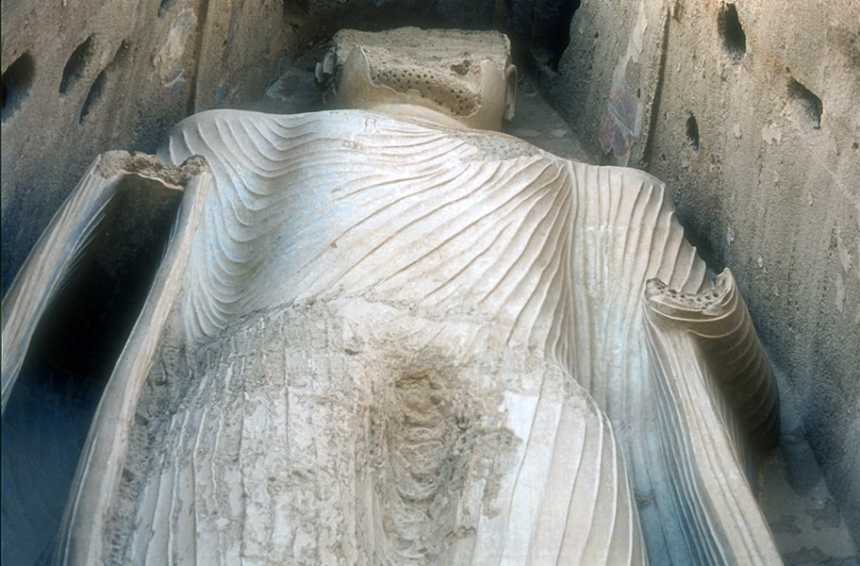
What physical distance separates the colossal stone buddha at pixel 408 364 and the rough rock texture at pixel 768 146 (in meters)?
0.19

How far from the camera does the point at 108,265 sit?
4.30 m

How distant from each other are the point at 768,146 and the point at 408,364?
122cm

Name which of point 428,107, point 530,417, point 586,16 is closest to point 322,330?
point 530,417

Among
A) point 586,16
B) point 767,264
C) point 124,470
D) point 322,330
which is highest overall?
point 586,16

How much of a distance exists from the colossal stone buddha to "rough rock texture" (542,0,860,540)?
191 mm

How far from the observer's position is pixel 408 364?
4.11 metres

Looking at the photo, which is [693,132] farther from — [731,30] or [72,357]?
[72,357]

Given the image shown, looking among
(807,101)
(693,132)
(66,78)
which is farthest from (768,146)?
(66,78)

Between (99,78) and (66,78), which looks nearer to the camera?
(66,78)

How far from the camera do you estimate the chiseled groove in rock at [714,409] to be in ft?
13.0

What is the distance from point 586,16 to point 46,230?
204 cm

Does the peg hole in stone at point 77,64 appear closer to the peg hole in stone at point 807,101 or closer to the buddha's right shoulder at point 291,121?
the buddha's right shoulder at point 291,121

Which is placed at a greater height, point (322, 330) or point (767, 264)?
point (767, 264)

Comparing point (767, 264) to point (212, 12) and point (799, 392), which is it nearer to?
point (799, 392)
